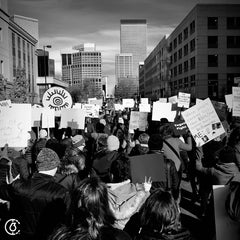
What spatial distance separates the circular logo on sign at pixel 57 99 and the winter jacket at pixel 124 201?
8486 mm

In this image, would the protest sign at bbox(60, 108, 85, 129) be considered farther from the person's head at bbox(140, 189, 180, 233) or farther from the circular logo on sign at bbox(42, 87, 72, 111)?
the person's head at bbox(140, 189, 180, 233)

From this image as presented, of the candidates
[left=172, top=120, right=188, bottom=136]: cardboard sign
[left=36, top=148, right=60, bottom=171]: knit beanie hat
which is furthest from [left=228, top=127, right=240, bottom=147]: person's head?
[left=36, top=148, right=60, bottom=171]: knit beanie hat

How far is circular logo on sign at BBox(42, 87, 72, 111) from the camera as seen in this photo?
12077 mm

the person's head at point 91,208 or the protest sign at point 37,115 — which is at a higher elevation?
the protest sign at point 37,115

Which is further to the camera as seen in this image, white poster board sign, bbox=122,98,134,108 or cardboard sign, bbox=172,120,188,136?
white poster board sign, bbox=122,98,134,108

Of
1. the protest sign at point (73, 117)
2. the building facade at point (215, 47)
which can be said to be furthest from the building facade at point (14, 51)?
the protest sign at point (73, 117)

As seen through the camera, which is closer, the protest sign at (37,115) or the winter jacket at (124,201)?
the winter jacket at (124,201)

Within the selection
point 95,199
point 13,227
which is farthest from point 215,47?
point 95,199

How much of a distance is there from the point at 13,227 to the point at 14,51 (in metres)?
68.4

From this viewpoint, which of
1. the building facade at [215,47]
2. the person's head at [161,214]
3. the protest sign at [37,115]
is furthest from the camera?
the building facade at [215,47]

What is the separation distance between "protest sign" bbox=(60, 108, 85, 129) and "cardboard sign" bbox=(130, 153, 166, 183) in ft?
22.3

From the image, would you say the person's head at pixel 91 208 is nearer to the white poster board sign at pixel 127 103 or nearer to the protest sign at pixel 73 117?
the protest sign at pixel 73 117

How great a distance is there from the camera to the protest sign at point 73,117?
1102 centimetres

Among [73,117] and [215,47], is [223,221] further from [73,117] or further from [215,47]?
[215,47]
